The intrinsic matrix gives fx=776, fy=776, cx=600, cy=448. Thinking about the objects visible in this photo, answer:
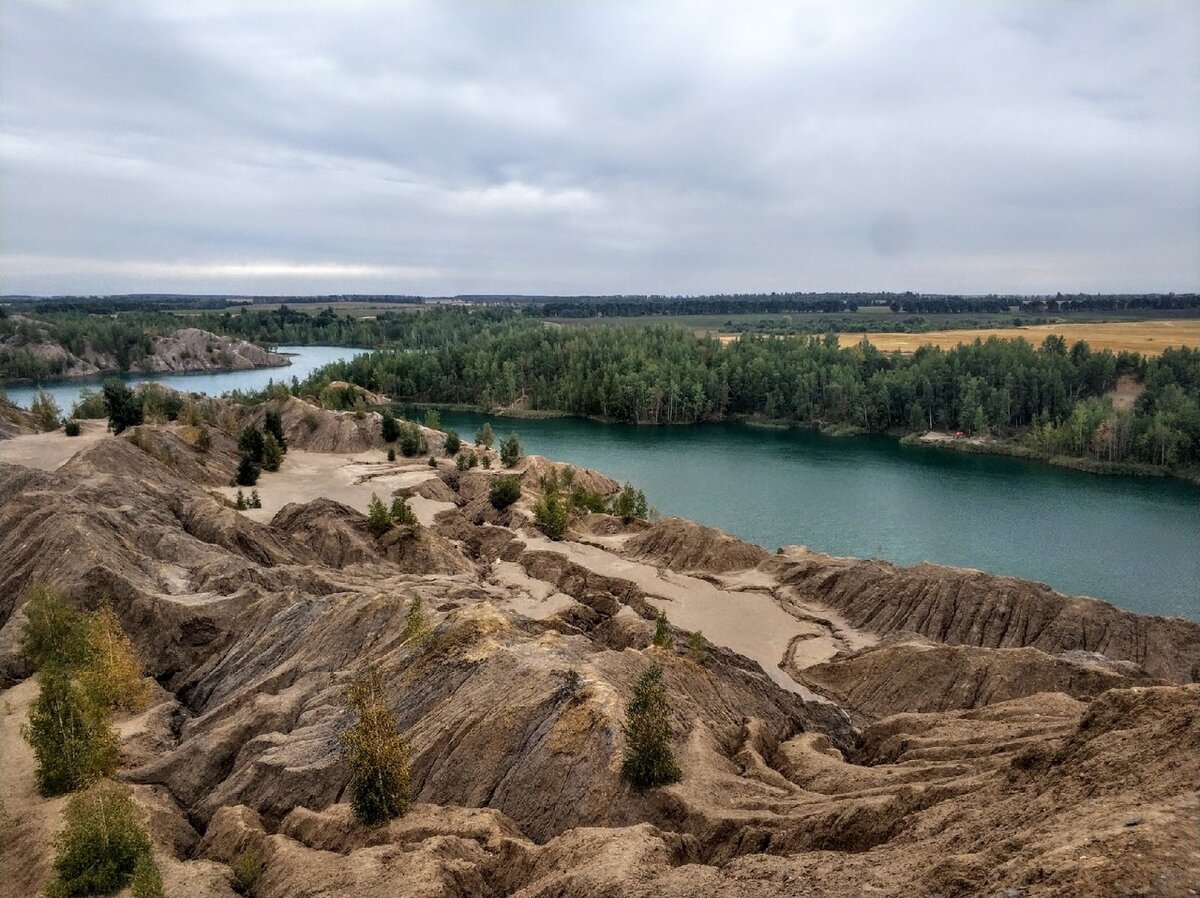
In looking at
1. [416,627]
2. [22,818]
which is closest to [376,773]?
[416,627]

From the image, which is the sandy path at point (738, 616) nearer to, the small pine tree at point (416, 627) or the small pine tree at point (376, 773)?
the small pine tree at point (416, 627)

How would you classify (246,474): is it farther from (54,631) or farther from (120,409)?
(54,631)

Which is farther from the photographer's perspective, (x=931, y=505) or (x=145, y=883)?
(x=931, y=505)

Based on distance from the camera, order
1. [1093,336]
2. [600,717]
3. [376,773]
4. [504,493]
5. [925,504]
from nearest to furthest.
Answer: [376,773] → [600,717] → [504,493] → [925,504] → [1093,336]

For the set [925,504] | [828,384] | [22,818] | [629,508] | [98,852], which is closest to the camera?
[98,852]

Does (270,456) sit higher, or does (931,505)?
(270,456)
